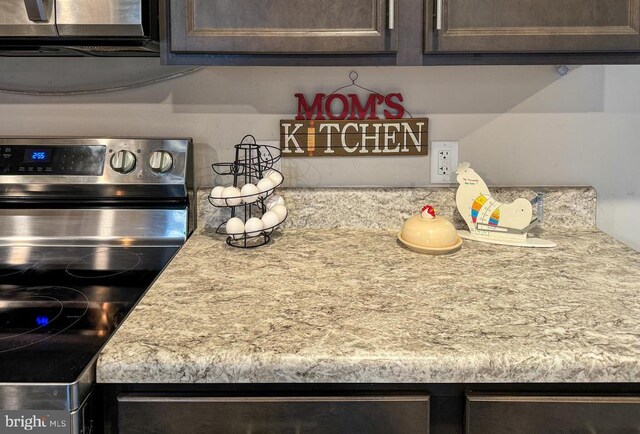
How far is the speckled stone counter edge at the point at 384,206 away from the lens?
133cm

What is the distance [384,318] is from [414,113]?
2.33ft

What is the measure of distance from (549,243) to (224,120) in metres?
0.86

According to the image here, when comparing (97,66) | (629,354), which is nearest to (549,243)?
(629,354)

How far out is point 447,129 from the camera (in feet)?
4.48

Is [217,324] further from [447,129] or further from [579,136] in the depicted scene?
[579,136]

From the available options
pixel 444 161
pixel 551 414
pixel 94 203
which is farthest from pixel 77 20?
pixel 551 414

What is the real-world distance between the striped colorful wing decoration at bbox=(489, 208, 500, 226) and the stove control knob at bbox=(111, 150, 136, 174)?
2.89 ft

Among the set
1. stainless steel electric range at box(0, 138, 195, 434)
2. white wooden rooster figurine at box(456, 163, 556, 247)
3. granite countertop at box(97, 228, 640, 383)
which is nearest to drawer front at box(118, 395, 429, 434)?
granite countertop at box(97, 228, 640, 383)

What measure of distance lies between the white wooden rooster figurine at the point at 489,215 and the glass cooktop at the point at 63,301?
0.72m

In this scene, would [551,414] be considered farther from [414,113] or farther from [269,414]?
[414,113]

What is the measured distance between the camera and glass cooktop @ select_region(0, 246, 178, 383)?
0.70 meters

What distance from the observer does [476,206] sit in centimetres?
126

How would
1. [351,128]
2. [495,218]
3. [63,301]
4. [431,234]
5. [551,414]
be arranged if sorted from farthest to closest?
1. [351,128]
2. [495,218]
3. [431,234]
4. [63,301]
5. [551,414]

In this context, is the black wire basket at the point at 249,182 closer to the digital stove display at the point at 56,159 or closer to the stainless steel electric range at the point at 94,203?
the stainless steel electric range at the point at 94,203
